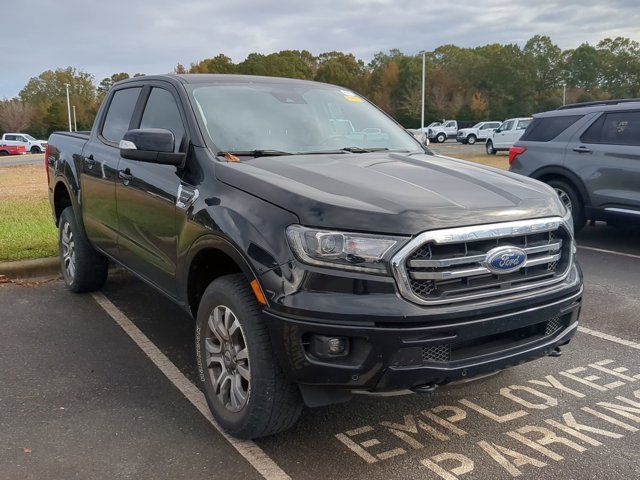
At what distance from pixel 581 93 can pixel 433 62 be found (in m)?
25.5

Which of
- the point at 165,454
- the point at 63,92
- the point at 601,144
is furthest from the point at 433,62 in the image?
the point at 165,454

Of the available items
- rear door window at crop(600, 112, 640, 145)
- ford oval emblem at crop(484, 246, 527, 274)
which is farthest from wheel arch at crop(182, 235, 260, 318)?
rear door window at crop(600, 112, 640, 145)

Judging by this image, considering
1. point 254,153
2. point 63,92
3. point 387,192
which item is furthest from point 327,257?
point 63,92

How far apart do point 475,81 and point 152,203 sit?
274ft

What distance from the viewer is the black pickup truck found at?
2.71 metres

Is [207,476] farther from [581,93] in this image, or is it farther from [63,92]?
[63,92]

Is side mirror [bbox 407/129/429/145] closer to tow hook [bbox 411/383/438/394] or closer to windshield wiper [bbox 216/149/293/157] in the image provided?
windshield wiper [bbox 216/149/293/157]

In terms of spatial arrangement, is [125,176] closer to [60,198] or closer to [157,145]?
[157,145]

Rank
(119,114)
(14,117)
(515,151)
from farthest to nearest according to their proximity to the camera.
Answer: (14,117), (515,151), (119,114)

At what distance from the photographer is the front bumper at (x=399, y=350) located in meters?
2.67

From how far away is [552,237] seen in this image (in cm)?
324

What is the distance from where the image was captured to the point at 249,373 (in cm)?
300

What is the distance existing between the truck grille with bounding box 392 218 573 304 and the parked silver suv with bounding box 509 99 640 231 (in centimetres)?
533

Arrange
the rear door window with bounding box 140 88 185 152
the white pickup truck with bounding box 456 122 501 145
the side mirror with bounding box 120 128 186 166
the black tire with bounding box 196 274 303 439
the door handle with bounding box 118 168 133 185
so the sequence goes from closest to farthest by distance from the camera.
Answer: the black tire with bounding box 196 274 303 439, the side mirror with bounding box 120 128 186 166, the rear door window with bounding box 140 88 185 152, the door handle with bounding box 118 168 133 185, the white pickup truck with bounding box 456 122 501 145
